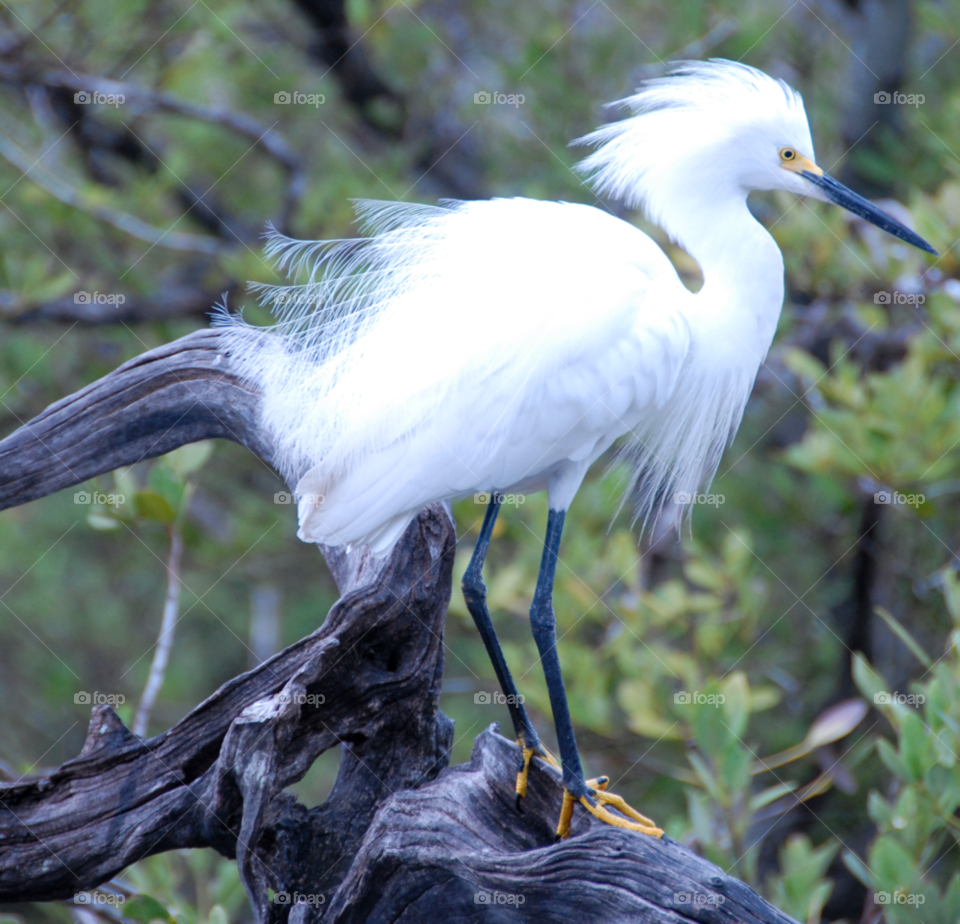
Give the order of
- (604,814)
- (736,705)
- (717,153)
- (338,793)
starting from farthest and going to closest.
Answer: (736,705)
(717,153)
(338,793)
(604,814)

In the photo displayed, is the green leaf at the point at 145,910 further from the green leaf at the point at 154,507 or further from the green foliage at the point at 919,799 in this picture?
the green foliage at the point at 919,799

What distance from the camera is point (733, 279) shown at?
221 cm

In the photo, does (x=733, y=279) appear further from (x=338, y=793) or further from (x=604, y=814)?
(x=338, y=793)

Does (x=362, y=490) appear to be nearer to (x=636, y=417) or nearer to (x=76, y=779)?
(x=636, y=417)

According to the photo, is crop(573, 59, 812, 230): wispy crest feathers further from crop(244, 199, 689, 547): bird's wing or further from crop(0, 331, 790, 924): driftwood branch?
crop(0, 331, 790, 924): driftwood branch

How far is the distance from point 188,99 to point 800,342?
2882mm

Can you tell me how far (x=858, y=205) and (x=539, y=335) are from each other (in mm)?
841

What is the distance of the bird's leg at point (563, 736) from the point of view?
1900 millimetres

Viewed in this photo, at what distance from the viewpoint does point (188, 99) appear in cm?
430

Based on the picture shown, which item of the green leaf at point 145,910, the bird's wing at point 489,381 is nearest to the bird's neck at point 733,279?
the bird's wing at point 489,381

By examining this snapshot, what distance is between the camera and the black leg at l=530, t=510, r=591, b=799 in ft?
6.35

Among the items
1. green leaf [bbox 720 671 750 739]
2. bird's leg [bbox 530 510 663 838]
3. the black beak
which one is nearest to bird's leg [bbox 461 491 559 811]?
bird's leg [bbox 530 510 663 838]

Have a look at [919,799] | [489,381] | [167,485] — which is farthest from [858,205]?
[167,485]

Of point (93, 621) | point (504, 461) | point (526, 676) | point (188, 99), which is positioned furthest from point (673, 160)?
point (93, 621)
